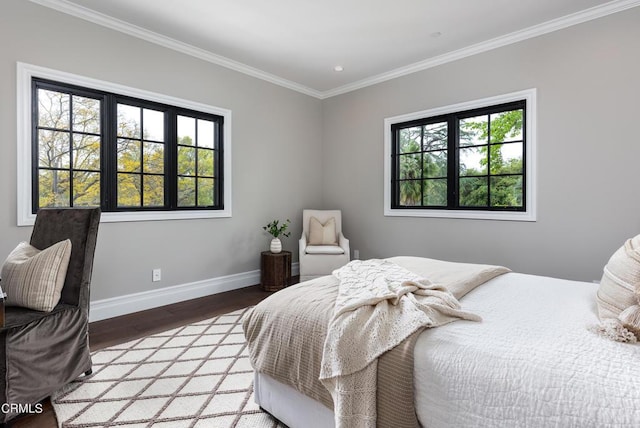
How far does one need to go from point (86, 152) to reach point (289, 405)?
9.43 feet

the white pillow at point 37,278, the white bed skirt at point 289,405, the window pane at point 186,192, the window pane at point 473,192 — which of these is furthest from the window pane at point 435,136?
the white pillow at point 37,278

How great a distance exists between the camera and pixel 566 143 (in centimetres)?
313

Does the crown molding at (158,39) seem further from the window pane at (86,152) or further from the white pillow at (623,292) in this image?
the white pillow at (623,292)

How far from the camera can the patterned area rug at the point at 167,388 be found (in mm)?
1710

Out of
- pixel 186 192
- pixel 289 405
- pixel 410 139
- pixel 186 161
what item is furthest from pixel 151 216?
pixel 410 139

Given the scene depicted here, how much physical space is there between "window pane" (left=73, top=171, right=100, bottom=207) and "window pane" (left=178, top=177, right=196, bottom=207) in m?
0.78

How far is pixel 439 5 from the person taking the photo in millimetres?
2902

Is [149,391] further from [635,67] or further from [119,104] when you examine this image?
[635,67]

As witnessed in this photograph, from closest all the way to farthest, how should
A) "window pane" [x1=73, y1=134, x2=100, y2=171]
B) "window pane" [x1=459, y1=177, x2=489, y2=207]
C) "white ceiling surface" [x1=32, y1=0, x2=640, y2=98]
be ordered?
"white ceiling surface" [x1=32, y1=0, x2=640, y2=98]
"window pane" [x1=73, y1=134, x2=100, y2=171]
"window pane" [x1=459, y1=177, x2=489, y2=207]

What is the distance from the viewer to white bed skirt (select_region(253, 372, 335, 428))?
1.41m

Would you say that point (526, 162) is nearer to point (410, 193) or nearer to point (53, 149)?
point (410, 193)

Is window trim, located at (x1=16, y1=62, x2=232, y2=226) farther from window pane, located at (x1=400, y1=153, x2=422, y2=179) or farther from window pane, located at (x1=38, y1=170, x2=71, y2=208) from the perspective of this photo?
window pane, located at (x1=400, y1=153, x2=422, y2=179)

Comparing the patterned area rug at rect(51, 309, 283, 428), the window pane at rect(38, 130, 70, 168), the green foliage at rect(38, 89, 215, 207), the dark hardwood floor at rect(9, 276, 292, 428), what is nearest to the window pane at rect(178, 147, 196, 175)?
the green foliage at rect(38, 89, 215, 207)

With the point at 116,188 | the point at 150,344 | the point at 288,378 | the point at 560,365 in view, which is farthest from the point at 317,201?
the point at 560,365
